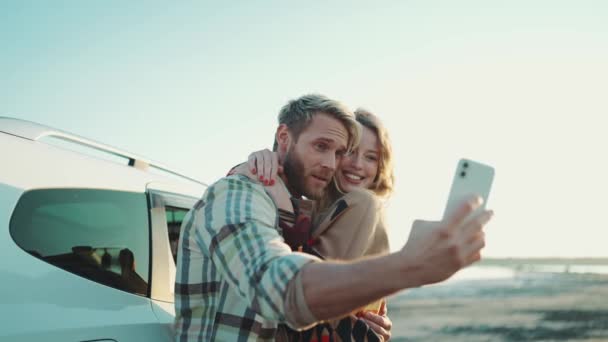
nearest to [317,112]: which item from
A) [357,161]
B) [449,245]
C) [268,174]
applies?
[268,174]

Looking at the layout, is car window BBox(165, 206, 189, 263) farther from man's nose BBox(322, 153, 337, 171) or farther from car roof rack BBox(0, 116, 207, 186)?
man's nose BBox(322, 153, 337, 171)

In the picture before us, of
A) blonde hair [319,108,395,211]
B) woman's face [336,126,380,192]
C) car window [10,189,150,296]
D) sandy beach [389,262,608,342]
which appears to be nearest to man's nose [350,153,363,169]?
woman's face [336,126,380,192]

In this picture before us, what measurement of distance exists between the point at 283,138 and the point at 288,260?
1.15m

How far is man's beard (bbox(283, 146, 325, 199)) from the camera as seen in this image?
2.30 meters

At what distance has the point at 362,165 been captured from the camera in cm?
312

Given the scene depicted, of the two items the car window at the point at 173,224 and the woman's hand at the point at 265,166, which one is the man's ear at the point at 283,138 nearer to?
the woman's hand at the point at 265,166

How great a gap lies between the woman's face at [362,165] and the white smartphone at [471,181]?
5.66ft

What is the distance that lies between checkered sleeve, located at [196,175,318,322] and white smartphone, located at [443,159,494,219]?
351mm

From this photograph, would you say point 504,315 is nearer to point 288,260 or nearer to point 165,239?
point 165,239

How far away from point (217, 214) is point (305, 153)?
749 millimetres

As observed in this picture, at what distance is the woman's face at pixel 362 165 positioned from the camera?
3.04 m

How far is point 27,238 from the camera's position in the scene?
1923mm

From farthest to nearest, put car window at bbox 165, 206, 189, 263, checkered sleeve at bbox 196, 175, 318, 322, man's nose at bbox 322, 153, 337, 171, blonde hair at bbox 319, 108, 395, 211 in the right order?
blonde hair at bbox 319, 108, 395, 211 → car window at bbox 165, 206, 189, 263 → man's nose at bbox 322, 153, 337, 171 → checkered sleeve at bbox 196, 175, 318, 322

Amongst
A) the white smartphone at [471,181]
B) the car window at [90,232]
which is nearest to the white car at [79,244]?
the car window at [90,232]
